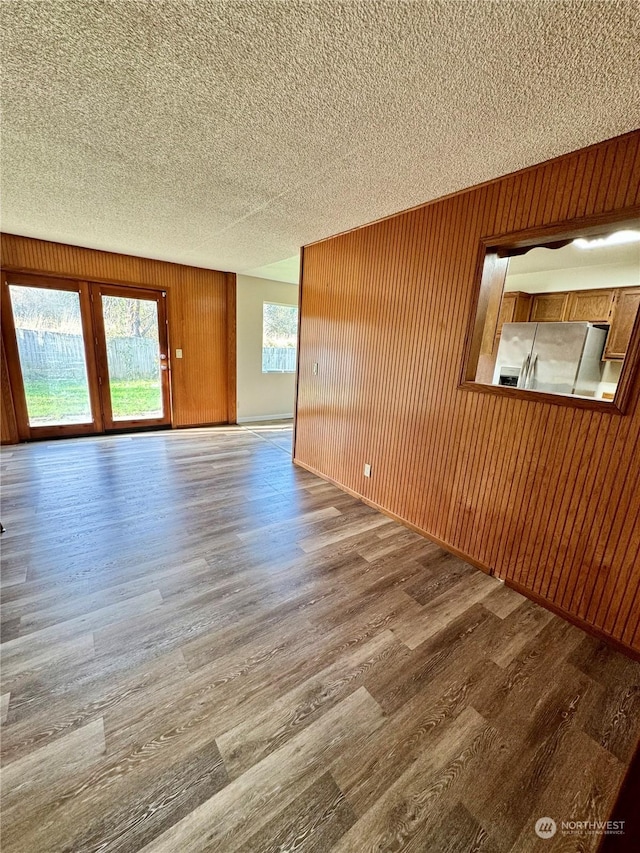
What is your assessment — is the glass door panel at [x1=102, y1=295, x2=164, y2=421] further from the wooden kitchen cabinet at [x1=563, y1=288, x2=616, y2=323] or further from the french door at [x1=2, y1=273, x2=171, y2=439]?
the wooden kitchen cabinet at [x1=563, y1=288, x2=616, y2=323]

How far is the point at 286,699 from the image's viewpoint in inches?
56.6

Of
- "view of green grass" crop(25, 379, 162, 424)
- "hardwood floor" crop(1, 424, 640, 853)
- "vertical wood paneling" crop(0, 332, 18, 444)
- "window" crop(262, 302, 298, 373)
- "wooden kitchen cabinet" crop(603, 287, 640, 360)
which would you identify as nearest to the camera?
"hardwood floor" crop(1, 424, 640, 853)

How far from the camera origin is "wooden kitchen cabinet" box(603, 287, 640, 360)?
359 cm

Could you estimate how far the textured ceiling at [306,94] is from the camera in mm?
1107

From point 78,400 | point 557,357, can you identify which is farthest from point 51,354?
point 557,357

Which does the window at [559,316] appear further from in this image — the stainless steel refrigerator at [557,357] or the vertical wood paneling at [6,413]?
the vertical wood paneling at [6,413]

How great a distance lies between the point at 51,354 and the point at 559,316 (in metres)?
6.70

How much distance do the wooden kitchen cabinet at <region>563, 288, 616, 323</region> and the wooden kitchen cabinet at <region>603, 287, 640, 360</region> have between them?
0.07 m

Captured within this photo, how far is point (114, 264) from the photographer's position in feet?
15.3

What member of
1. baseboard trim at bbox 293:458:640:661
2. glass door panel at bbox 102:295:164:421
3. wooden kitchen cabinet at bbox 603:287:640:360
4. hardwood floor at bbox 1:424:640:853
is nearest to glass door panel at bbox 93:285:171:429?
glass door panel at bbox 102:295:164:421

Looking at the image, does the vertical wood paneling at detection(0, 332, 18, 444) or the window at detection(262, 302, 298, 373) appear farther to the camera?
the window at detection(262, 302, 298, 373)

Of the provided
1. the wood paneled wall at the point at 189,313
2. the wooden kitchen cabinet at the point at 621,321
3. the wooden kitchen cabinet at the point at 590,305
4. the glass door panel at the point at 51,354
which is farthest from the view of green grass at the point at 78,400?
the wooden kitchen cabinet at the point at 621,321

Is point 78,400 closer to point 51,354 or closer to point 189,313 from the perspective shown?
point 51,354

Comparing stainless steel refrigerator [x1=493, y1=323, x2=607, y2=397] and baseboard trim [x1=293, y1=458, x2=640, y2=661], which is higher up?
stainless steel refrigerator [x1=493, y1=323, x2=607, y2=397]
